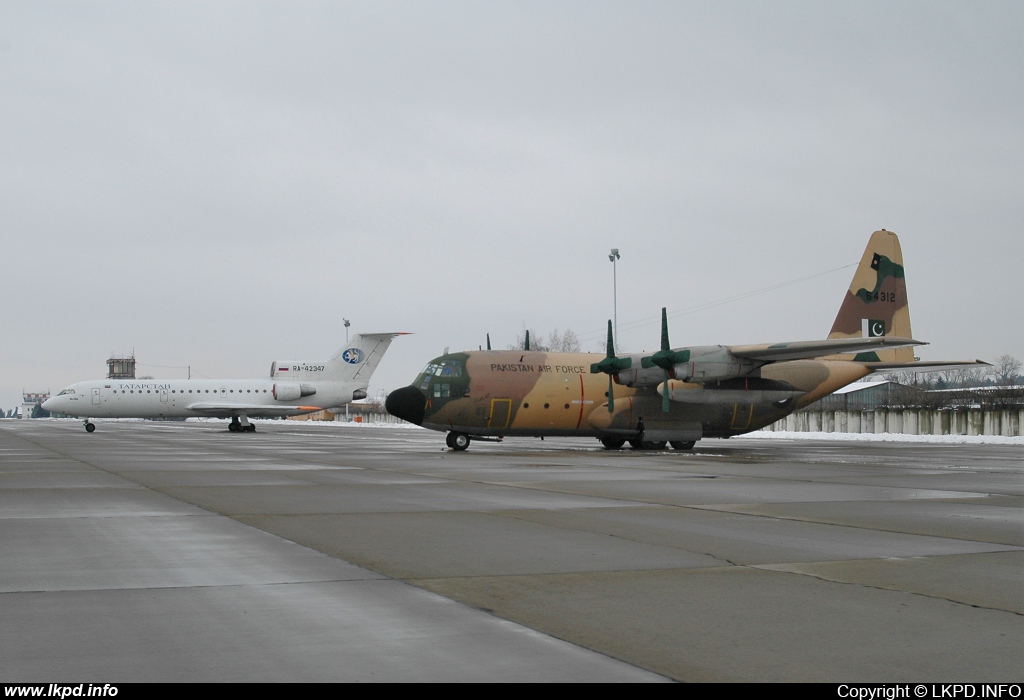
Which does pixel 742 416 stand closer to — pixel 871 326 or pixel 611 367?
pixel 611 367

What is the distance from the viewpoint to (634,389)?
32375 mm

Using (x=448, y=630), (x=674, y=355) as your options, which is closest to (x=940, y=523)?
(x=448, y=630)

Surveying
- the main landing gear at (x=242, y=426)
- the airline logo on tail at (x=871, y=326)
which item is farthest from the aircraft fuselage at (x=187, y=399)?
the airline logo on tail at (x=871, y=326)

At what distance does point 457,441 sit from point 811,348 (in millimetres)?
12012

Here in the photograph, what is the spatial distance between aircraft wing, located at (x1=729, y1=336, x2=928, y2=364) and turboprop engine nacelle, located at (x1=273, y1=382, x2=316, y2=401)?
38703mm

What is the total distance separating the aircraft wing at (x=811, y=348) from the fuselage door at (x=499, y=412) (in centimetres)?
788

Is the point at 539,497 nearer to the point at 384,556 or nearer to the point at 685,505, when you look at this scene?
the point at 685,505

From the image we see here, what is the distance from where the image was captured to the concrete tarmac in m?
4.82

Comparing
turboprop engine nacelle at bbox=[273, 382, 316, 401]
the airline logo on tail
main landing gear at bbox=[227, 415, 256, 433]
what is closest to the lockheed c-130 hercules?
the airline logo on tail

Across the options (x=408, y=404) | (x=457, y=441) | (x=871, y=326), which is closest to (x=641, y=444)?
(x=457, y=441)

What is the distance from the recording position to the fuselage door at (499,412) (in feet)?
99.4

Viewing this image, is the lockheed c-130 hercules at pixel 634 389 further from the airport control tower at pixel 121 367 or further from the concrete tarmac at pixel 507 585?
the airport control tower at pixel 121 367

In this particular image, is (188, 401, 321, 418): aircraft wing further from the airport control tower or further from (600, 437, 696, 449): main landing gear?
the airport control tower

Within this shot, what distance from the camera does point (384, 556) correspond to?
8281mm
